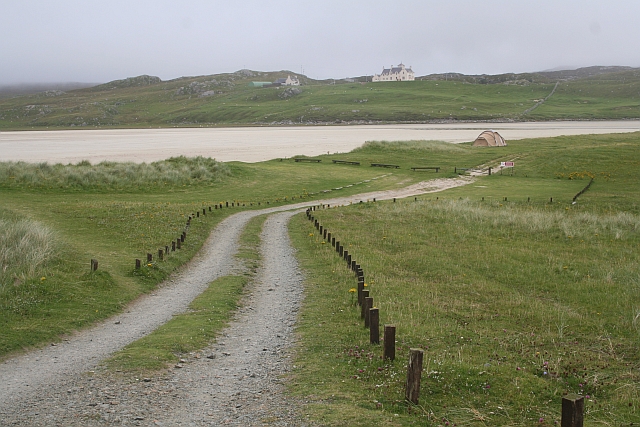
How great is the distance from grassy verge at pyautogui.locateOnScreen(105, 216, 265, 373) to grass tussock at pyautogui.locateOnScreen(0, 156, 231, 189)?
87.6 feet

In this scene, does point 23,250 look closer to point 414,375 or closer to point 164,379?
point 164,379

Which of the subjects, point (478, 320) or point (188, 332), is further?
point (478, 320)

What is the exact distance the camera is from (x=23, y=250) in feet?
59.9

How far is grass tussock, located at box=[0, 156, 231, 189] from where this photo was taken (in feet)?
136

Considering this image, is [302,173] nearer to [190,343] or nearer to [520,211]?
[520,211]

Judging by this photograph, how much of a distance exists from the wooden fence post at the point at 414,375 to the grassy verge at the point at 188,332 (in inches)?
184

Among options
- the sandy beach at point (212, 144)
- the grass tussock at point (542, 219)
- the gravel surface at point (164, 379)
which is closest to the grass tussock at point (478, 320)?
the grass tussock at point (542, 219)

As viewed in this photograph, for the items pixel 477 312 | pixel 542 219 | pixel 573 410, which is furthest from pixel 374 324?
pixel 542 219

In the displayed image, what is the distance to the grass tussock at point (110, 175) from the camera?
1628 inches

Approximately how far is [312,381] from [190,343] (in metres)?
3.43

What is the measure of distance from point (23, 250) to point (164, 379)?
10.3 m

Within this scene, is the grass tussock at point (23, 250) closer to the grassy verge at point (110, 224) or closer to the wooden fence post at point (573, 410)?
the grassy verge at point (110, 224)

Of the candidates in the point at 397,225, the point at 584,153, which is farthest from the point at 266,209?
the point at 584,153

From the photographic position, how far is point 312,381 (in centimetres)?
1007
